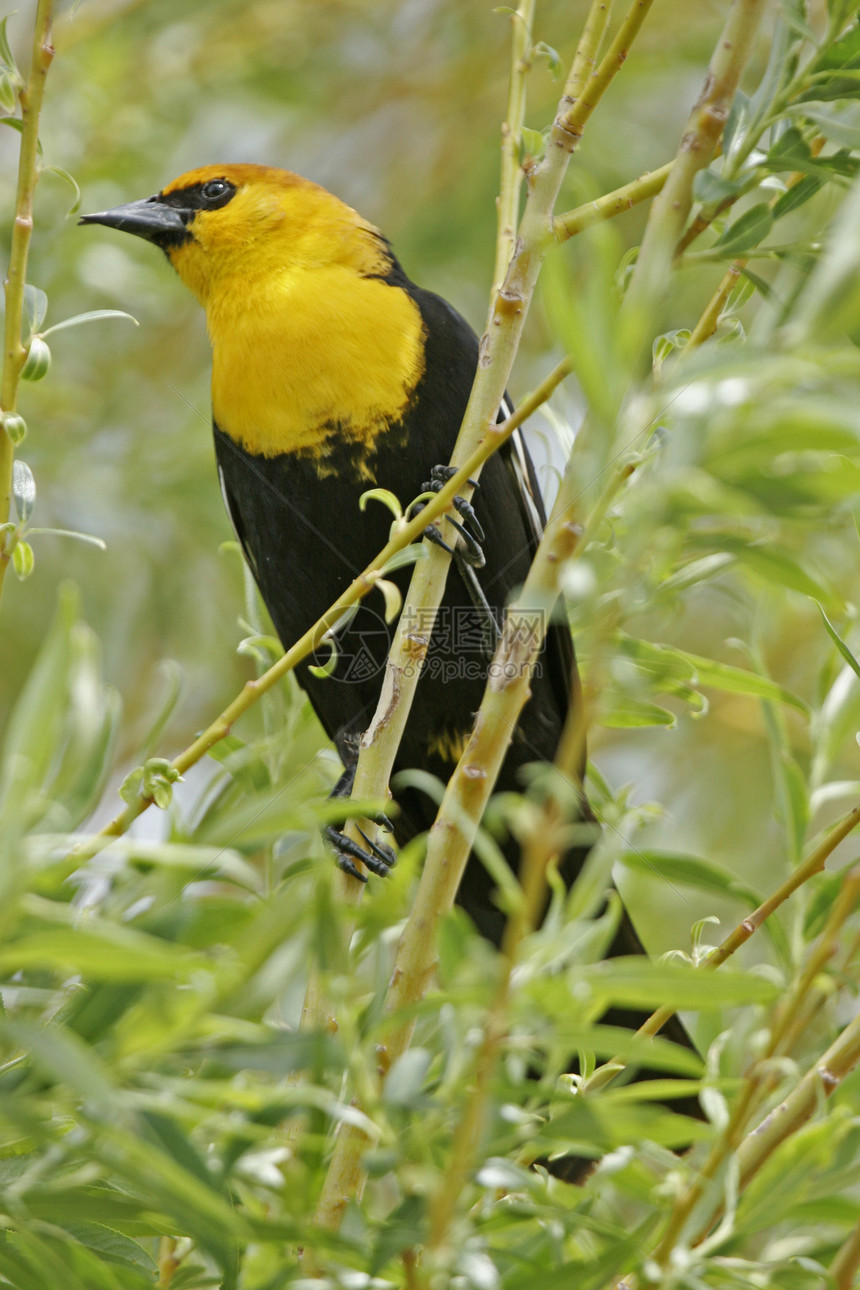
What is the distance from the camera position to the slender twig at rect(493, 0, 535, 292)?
1705mm

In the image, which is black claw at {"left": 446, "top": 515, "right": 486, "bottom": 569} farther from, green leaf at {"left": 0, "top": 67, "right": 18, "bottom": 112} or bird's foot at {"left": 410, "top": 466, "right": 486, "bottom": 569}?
green leaf at {"left": 0, "top": 67, "right": 18, "bottom": 112}

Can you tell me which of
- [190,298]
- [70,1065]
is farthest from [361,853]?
[190,298]

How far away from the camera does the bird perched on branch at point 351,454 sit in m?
2.28

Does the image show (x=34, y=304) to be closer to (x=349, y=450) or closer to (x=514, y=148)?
(x=514, y=148)

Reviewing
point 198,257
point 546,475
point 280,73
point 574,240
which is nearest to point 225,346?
point 198,257

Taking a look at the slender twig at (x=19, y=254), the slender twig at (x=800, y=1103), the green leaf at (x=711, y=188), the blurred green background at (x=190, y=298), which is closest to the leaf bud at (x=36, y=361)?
the slender twig at (x=19, y=254)

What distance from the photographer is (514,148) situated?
1.71m

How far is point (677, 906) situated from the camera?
3672 mm

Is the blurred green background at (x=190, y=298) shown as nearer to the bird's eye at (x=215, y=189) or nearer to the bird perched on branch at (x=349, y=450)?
the bird's eye at (x=215, y=189)

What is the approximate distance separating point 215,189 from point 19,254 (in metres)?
1.49

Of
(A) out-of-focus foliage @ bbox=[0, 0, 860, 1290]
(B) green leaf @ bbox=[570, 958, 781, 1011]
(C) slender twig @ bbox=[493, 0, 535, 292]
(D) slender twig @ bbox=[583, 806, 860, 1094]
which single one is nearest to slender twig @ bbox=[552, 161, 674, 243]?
(A) out-of-focus foliage @ bbox=[0, 0, 860, 1290]

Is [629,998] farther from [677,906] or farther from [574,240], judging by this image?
[677,906]

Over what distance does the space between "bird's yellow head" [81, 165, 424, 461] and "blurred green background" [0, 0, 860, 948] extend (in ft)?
2.27

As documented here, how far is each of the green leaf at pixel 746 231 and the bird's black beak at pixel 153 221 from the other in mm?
1878
